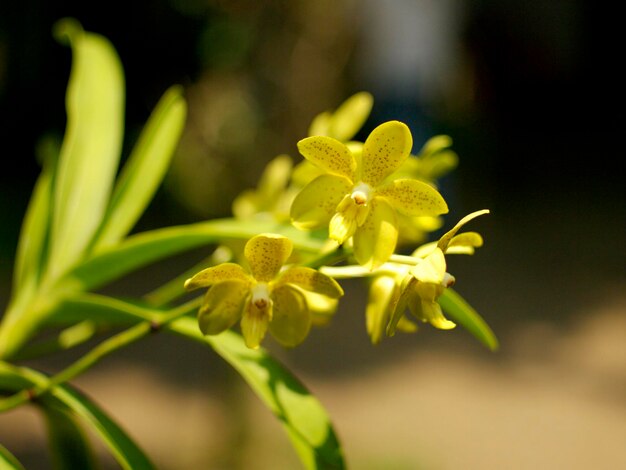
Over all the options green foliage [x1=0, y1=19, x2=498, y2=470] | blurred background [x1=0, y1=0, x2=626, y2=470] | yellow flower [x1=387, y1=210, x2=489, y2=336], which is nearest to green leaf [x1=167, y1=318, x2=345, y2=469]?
green foliage [x1=0, y1=19, x2=498, y2=470]

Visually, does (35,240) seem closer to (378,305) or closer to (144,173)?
(144,173)

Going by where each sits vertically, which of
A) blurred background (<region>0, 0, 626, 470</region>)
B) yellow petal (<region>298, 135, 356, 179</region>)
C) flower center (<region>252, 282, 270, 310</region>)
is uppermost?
blurred background (<region>0, 0, 626, 470</region>)

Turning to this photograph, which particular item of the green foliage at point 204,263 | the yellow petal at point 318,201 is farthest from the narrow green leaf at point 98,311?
the yellow petal at point 318,201

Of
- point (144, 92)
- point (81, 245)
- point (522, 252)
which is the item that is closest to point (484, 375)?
point (522, 252)

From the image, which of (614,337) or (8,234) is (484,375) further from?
(8,234)

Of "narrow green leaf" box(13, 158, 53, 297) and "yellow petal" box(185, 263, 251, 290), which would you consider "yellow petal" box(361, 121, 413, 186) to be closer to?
"yellow petal" box(185, 263, 251, 290)

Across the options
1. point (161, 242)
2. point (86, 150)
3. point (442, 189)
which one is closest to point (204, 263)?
point (161, 242)

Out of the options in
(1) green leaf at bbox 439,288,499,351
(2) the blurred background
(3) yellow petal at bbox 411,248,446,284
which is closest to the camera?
(3) yellow petal at bbox 411,248,446,284
